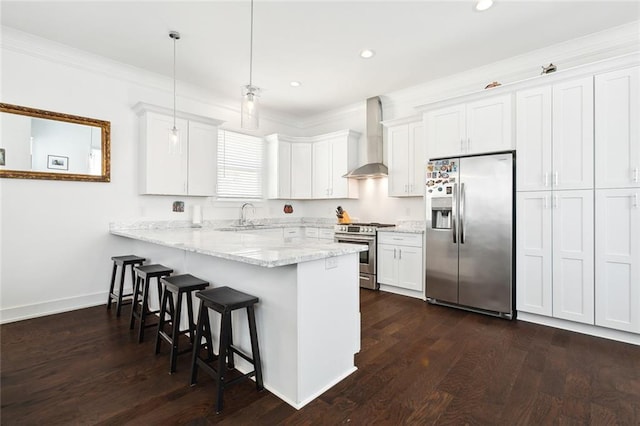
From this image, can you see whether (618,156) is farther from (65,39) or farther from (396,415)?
(65,39)

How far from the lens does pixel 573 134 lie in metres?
3.05

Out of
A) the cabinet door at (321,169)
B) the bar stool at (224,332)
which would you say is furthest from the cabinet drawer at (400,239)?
the bar stool at (224,332)

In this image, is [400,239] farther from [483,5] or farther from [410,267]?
[483,5]

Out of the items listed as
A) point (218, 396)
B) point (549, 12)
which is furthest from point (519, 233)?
point (218, 396)

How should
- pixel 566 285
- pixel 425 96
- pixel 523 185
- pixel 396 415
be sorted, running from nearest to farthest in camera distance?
1. pixel 396 415
2. pixel 566 285
3. pixel 523 185
4. pixel 425 96

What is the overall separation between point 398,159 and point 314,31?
2170 millimetres

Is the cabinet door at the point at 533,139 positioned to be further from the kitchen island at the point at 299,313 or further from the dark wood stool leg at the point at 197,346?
the dark wood stool leg at the point at 197,346

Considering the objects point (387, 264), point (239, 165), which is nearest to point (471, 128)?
point (387, 264)

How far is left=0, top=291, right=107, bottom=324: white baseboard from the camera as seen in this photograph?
330 centimetres

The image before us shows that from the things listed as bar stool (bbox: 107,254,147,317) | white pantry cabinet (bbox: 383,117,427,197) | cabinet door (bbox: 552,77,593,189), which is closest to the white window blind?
bar stool (bbox: 107,254,147,317)

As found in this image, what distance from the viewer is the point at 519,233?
11.0ft

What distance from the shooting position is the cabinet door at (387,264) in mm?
→ 4414

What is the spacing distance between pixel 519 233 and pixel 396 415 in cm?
246

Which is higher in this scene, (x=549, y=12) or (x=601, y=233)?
(x=549, y=12)
